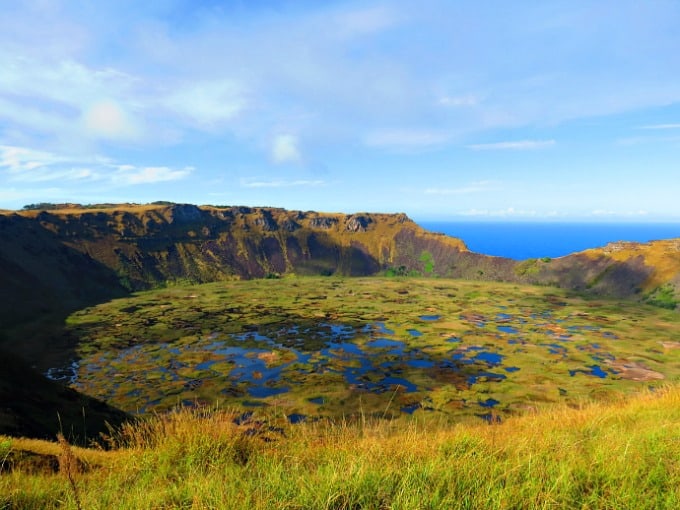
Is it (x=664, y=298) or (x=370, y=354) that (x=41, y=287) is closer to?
(x=370, y=354)

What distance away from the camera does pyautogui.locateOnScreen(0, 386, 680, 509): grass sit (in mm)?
4711

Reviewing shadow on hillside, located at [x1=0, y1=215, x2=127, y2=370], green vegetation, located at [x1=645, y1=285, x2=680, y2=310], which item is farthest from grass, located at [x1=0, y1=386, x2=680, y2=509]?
green vegetation, located at [x1=645, y1=285, x2=680, y2=310]

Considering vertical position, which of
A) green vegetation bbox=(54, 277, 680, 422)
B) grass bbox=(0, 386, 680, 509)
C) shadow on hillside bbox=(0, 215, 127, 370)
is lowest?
green vegetation bbox=(54, 277, 680, 422)

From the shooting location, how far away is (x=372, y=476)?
502cm

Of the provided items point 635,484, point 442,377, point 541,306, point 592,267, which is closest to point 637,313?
point 541,306

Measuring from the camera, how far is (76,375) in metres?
68.8

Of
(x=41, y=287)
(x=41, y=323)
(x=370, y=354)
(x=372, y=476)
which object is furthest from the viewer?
(x=41, y=287)

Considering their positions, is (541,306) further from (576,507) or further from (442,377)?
(576,507)

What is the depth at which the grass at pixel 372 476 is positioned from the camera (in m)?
4.71

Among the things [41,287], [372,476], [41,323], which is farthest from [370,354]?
[41,287]

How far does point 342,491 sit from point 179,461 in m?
3.97

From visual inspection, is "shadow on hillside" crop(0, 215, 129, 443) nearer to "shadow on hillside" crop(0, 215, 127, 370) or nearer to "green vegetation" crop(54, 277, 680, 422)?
"shadow on hillside" crop(0, 215, 127, 370)

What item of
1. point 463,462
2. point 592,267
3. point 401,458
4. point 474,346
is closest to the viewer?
point 463,462

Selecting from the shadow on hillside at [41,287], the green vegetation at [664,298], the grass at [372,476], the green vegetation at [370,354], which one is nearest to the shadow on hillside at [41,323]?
the shadow on hillside at [41,287]
